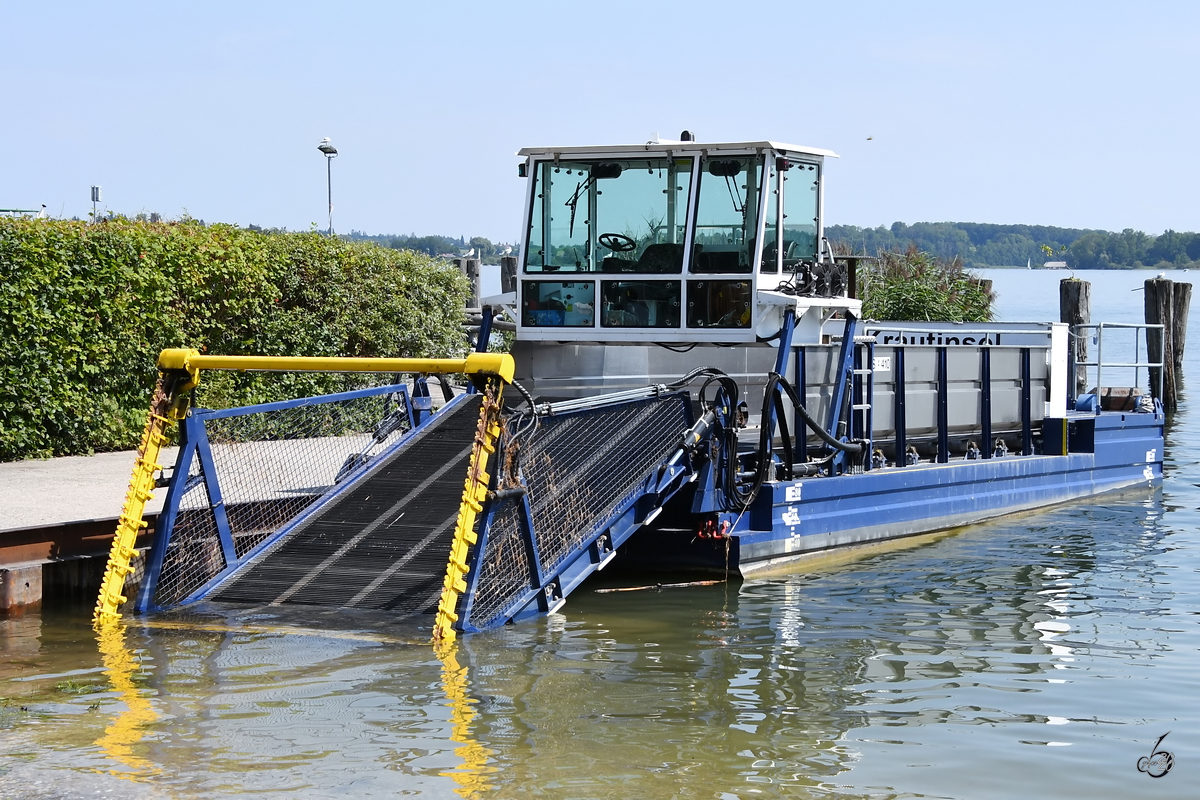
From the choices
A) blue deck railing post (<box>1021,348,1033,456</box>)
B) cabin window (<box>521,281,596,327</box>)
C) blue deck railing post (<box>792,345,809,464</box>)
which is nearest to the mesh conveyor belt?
cabin window (<box>521,281,596,327</box>)

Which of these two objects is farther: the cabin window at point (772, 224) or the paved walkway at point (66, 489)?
the cabin window at point (772, 224)

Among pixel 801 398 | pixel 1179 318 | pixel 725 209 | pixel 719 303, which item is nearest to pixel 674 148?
pixel 725 209

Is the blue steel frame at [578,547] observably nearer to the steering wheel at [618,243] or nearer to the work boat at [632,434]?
the work boat at [632,434]

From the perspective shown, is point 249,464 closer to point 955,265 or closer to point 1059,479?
point 1059,479

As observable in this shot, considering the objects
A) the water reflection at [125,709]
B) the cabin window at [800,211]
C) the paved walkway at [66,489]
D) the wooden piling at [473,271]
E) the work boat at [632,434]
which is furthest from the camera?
the wooden piling at [473,271]

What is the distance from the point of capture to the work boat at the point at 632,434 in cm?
938

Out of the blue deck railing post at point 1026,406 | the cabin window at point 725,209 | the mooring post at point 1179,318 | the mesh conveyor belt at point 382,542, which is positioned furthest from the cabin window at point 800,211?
the mooring post at point 1179,318

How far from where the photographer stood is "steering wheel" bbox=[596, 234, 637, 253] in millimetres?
12766

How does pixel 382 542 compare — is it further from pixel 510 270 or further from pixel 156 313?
pixel 510 270

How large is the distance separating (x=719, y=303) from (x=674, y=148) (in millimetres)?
1429

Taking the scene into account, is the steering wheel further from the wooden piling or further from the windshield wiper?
the wooden piling

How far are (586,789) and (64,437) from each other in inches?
392

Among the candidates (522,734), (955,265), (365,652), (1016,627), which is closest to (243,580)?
(365,652)

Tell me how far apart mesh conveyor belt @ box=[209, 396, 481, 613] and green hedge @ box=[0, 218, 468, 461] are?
4828 mm
